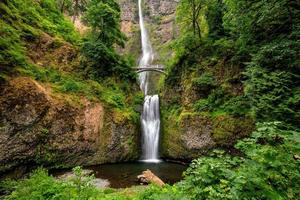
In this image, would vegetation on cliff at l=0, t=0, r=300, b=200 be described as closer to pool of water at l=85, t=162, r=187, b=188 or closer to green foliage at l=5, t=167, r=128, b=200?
green foliage at l=5, t=167, r=128, b=200

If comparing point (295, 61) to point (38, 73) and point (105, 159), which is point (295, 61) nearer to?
point (105, 159)

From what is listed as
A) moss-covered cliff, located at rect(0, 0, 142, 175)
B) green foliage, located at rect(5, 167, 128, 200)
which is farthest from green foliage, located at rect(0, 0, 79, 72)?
green foliage, located at rect(5, 167, 128, 200)

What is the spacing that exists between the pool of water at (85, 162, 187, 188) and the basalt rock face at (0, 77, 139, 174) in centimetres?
110

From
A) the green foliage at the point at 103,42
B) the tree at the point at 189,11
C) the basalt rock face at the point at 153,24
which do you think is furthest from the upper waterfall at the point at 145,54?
the tree at the point at 189,11

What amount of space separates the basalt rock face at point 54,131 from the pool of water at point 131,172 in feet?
3.59

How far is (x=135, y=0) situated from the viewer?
50.2 meters

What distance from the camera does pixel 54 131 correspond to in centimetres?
1377

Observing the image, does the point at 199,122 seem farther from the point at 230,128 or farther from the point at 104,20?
the point at 104,20

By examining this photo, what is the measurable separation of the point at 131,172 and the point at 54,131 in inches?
203

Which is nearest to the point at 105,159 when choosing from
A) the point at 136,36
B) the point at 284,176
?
the point at 284,176

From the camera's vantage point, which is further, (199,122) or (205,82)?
Answer: (205,82)

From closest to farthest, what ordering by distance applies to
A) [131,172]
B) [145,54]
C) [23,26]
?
1. [131,172]
2. [23,26]
3. [145,54]

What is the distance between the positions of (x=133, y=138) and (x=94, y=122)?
3.59 metres

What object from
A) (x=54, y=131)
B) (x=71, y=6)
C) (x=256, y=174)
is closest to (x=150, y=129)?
(x=54, y=131)
